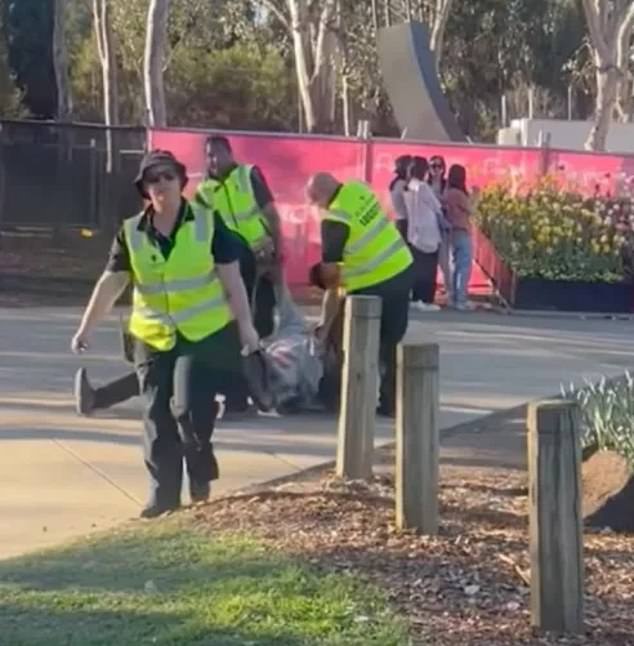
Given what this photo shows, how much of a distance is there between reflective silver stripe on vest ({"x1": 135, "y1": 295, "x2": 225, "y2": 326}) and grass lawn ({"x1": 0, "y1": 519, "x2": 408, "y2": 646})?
1219 millimetres

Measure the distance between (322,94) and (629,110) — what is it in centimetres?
1924

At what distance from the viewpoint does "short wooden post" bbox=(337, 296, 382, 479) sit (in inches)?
372

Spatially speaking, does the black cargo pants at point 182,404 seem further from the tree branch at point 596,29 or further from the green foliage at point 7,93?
the green foliage at point 7,93

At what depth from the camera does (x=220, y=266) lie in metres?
8.95

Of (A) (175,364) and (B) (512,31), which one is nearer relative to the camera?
(A) (175,364)

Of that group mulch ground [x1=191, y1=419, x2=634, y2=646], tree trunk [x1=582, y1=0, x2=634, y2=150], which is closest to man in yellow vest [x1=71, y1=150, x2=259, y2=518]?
mulch ground [x1=191, y1=419, x2=634, y2=646]

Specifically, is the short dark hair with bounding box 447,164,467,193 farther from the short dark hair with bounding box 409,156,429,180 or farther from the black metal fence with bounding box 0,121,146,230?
the black metal fence with bounding box 0,121,146,230

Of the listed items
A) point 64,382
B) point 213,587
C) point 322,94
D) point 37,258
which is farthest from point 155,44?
point 213,587

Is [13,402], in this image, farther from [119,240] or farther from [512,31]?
[512,31]

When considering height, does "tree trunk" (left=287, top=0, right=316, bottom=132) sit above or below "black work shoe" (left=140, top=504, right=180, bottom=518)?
above

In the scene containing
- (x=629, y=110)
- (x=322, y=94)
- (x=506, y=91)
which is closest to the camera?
(x=322, y=94)

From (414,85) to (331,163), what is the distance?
5511 millimetres

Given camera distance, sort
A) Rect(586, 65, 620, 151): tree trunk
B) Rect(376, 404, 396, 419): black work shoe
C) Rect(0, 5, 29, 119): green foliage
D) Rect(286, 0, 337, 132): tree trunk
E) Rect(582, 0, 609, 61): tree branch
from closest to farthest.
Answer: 1. Rect(376, 404, 396, 419): black work shoe
2. Rect(586, 65, 620, 151): tree trunk
3. Rect(582, 0, 609, 61): tree branch
4. Rect(286, 0, 337, 132): tree trunk
5. Rect(0, 5, 29, 119): green foliage

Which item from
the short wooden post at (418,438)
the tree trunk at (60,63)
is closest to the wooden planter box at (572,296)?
the short wooden post at (418,438)
